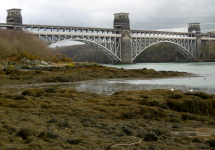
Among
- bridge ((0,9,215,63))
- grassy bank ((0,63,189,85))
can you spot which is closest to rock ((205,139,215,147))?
grassy bank ((0,63,189,85))

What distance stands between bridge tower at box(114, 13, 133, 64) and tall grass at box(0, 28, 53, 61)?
39238mm

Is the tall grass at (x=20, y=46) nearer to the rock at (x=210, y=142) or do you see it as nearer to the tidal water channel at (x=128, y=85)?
the tidal water channel at (x=128, y=85)

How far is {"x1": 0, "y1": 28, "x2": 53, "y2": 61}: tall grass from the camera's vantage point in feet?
118

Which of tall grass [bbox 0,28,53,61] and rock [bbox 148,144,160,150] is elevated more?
tall grass [bbox 0,28,53,61]

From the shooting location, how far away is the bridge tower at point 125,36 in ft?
263

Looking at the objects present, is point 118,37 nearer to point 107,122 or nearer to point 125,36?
point 125,36

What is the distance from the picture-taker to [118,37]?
7925 centimetres

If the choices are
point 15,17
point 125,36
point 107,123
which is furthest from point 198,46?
point 107,123

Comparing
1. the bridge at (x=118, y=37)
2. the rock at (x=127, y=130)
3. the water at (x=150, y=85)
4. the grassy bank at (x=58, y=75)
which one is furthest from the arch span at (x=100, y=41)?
the rock at (x=127, y=130)

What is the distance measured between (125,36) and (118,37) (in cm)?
267

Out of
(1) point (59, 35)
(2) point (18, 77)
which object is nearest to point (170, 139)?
(2) point (18, 77)

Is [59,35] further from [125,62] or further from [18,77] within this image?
[18,77]

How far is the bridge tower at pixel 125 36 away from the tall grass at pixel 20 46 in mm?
39238

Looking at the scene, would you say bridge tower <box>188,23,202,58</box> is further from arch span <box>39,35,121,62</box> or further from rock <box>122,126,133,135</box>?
rock <box>122,126,133,135</box>
